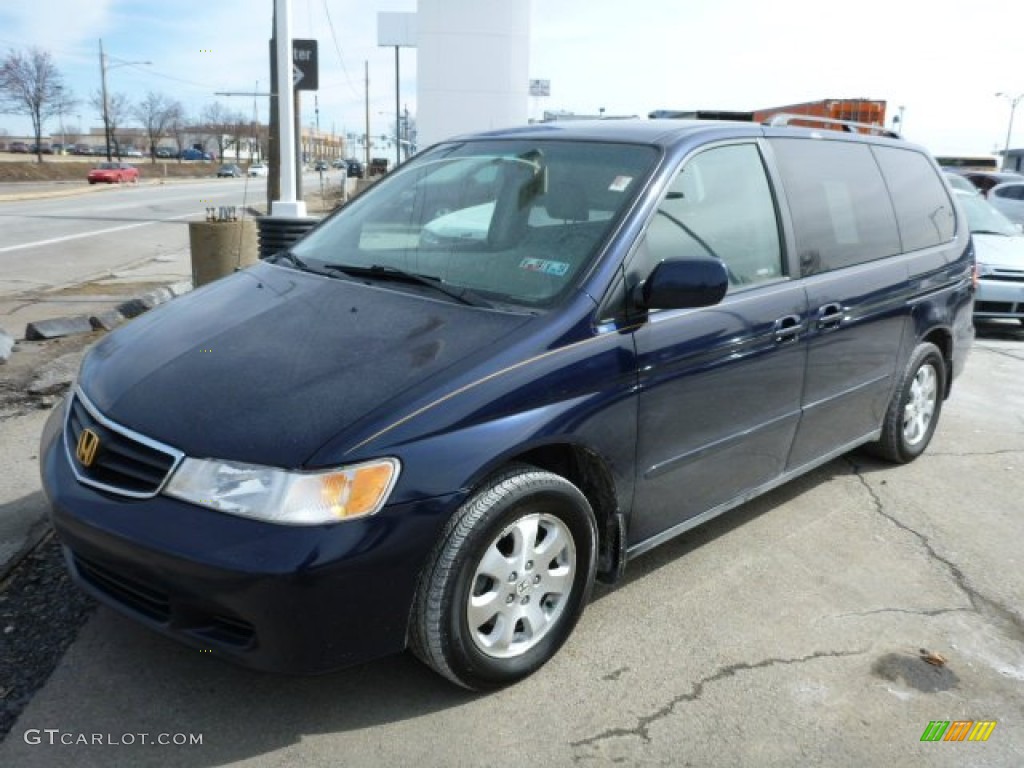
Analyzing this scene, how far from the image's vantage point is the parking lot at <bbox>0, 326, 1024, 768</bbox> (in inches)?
98.9

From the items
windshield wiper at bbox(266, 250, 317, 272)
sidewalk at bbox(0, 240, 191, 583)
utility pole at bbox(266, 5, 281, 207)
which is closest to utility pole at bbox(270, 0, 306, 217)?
utility pole at bbox(266, 5, 281, 207)

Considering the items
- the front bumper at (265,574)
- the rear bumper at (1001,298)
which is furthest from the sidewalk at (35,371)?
the rear bumper at (1001,298)

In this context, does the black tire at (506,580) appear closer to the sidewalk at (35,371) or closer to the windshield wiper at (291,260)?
the windshield wiper at (291,260)

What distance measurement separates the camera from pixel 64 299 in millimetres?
9484

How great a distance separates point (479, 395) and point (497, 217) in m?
1.10

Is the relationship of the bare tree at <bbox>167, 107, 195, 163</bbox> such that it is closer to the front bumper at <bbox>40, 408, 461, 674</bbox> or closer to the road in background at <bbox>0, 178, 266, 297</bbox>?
the road in background at <bbox>0, 178, 266, 297</bbox>

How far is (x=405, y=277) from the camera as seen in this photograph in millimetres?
3227

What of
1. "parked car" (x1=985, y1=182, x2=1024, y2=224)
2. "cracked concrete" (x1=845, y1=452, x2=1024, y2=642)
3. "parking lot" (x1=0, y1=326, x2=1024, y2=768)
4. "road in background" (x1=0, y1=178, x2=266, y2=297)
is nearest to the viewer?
"parking lot" (x1=0, y1=326, x2=1024, y2=768)

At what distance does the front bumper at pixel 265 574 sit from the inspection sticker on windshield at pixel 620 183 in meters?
1.42

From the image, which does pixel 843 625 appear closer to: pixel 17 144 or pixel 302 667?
pixel 302 667

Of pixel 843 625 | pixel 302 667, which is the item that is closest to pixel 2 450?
pixel 302 667

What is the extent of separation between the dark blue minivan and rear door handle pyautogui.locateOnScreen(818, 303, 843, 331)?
0.07 ft

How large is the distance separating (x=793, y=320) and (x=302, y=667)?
2.40m

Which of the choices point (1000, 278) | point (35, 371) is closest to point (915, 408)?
point (1000, 278)
